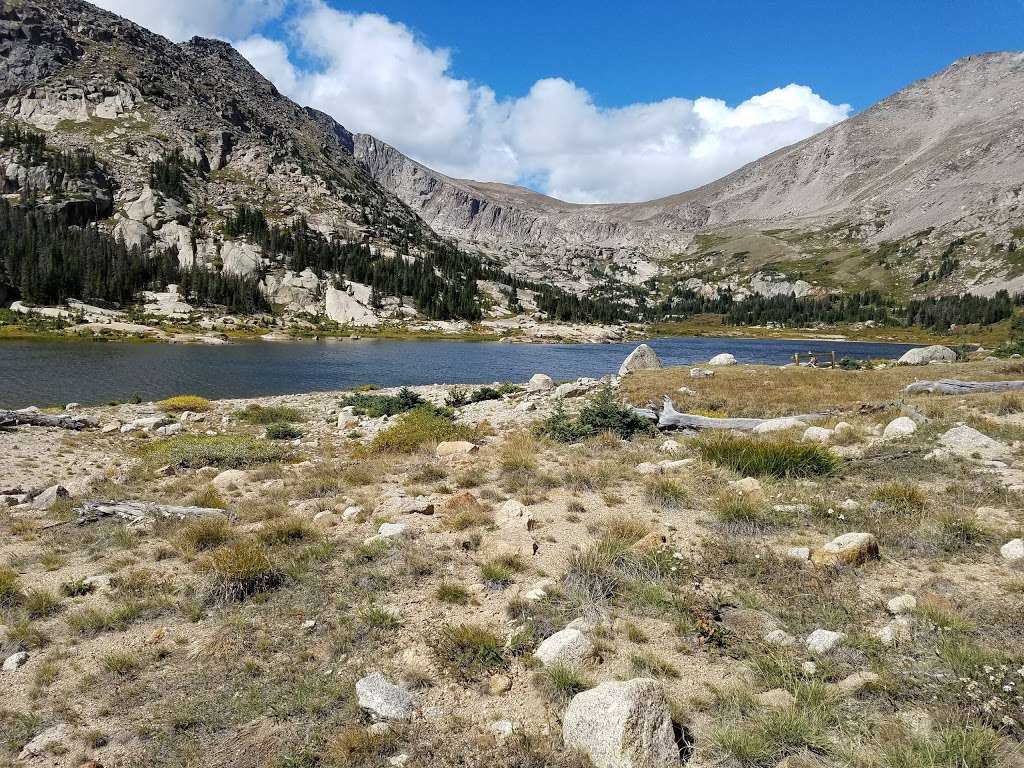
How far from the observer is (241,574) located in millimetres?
7137

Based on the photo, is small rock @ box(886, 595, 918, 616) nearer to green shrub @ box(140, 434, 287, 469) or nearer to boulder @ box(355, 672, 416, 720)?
boulder @ box(355, 672, 416, 720)

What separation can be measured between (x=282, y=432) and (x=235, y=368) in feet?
123

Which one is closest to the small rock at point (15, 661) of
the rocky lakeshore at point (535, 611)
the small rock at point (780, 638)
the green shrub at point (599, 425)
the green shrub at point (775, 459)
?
the rocky lakeshore at point (535, 611)

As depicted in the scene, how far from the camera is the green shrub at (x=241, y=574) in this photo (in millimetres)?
7125

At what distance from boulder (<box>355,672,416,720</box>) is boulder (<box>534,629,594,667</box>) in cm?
139

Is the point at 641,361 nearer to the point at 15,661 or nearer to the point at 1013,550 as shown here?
the point at 1013,550

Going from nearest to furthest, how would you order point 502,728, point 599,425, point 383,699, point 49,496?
point 502,728, point 383,699, point 49,496, point 599,425

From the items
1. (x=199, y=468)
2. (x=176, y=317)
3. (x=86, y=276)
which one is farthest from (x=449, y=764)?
(x=86, y=276)

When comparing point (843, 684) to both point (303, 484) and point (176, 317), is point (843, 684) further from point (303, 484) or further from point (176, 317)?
point (176, 317)

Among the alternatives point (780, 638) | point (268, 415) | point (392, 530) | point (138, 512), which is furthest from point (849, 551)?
point (268, 415)

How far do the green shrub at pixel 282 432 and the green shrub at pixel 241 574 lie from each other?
46.4ft

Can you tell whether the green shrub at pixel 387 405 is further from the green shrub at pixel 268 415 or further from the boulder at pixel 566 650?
the boulder at pixel 566 650

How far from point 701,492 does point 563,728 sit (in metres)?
6.87

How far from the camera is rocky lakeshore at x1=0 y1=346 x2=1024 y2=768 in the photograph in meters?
4.41
